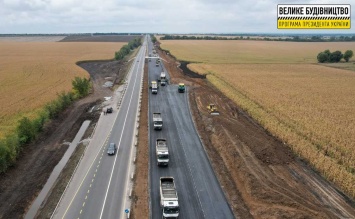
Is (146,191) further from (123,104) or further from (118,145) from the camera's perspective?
(123,104)

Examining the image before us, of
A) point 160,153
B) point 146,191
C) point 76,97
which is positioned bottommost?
point 146,191

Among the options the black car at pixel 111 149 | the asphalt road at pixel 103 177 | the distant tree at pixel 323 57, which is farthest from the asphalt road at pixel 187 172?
the distant tree at pixel 323 57

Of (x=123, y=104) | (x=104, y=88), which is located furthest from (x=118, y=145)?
(x=104, y=88)

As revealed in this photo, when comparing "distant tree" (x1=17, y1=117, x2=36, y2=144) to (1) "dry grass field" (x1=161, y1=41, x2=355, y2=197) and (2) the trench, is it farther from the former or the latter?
(1) "dry grass field" (x1=161, y1=41, x2=355, y2=197)

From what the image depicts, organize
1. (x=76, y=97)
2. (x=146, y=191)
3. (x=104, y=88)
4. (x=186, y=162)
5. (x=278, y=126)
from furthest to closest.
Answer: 1. (x=104, y=88)
2. (x=76, y=97)
3. (x=278, y=126)
4. (x=186, y=162)
5. (x=146, y=191)

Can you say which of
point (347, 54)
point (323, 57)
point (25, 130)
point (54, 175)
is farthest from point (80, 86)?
point (347, 54)

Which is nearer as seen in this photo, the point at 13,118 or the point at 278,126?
the point at 278,126

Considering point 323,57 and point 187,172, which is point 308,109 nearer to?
point 187,172
